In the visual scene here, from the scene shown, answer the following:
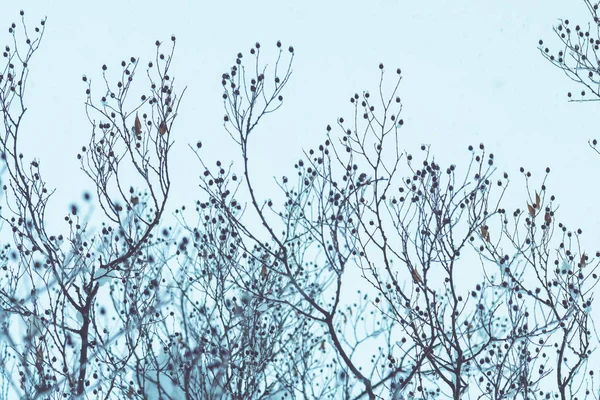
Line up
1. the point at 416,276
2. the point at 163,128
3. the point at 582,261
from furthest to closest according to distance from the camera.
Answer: the point at 163,128 < the point at 582,261 < the point at 416,276

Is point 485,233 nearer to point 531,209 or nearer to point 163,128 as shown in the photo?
point 531,209

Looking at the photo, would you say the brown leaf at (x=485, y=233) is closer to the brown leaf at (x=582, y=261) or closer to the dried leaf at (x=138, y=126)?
the brown leaf at (x=582, y=261)

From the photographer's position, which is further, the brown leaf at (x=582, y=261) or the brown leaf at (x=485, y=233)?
the brown leaf at (x=582, y=261)

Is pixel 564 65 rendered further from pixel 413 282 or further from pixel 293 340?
pixel 293 340

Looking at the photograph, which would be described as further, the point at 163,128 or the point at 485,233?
the point at 163,128

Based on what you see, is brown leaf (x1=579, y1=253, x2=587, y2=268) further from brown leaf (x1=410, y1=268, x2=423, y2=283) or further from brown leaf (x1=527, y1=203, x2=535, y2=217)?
brown leaf (x1=410, y1=268, x2=423, y2=283)

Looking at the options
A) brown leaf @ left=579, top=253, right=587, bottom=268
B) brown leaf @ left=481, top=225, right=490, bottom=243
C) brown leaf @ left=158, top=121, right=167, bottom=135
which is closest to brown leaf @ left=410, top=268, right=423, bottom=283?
brown leaf @ left=481, top=225, right=490, bottom=243

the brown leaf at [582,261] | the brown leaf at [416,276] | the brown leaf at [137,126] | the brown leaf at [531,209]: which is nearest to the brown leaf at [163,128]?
the brown leaf at [137,126]

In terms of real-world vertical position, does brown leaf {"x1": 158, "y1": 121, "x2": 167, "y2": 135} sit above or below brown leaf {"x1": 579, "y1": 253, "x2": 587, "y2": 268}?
above

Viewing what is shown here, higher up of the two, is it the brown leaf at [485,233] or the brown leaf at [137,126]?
the brown leaf at [137,126]

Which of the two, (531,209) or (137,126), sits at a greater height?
(137,126)

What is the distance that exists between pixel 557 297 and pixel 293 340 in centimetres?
381

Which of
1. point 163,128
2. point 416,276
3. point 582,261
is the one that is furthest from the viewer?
point 163,128

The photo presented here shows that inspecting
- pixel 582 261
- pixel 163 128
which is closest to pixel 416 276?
pixel 582 261
